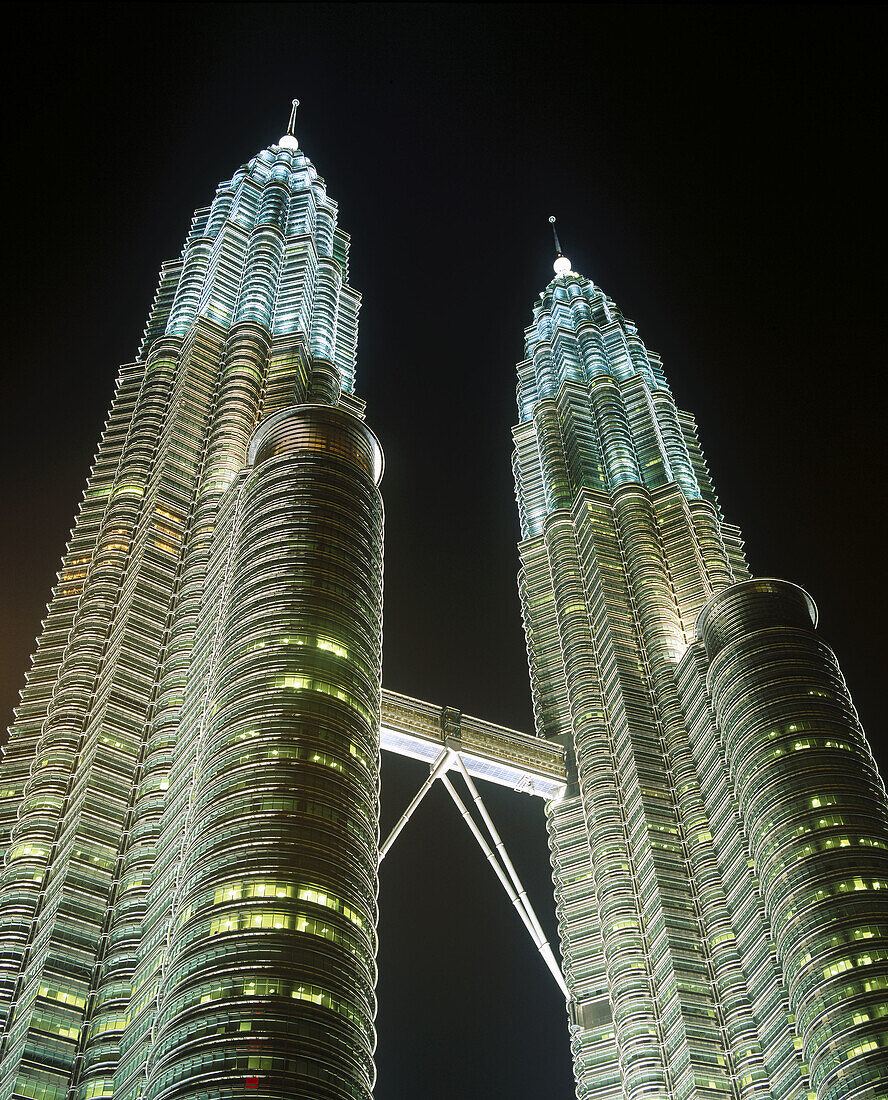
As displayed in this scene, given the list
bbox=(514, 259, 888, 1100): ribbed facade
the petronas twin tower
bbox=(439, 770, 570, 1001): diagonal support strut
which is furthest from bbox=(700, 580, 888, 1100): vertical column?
bbox=(439, 770, 570, 1001): diagonal support strut

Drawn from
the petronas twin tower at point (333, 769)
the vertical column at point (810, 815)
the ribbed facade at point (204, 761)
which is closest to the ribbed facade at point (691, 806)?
the vertical column at point (810, 815)

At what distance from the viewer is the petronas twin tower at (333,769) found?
275ft

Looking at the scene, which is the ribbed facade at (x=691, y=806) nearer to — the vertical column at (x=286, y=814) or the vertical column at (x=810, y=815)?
the vertical column at (x=810, y=815)

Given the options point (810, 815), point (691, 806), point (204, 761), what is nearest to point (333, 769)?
point (204, 761)

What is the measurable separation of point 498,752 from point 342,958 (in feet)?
173

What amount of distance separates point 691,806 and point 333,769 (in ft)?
137

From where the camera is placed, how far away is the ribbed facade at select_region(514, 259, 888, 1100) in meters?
94.2

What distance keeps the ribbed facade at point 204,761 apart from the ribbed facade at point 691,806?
30338mm

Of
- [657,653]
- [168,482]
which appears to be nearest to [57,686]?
[168,482]

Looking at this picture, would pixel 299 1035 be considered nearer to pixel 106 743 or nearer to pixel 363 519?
pixel 106 743

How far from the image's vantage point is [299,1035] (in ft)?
246

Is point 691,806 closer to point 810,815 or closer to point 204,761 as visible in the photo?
point 810,815

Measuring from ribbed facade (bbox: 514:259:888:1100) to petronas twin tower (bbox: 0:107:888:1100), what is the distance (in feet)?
1.06

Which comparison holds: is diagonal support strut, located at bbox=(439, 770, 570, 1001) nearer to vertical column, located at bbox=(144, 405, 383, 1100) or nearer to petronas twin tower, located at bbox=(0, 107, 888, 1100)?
petronas twin tower, located at bbox=(0, 107, 888, 1100)
